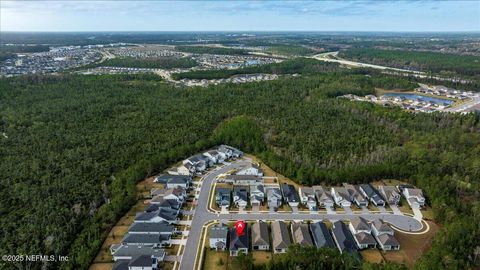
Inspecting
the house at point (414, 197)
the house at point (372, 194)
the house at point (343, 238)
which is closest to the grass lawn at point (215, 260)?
the house at point (343, 238)

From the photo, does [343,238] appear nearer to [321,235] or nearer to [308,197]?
[321,235]

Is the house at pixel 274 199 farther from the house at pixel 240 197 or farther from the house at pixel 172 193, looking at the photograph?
the house at pixel 172 193

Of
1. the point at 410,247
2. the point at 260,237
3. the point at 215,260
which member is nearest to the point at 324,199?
the point at 410,247

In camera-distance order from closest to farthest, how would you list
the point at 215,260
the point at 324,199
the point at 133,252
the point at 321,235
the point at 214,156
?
1. the point at 133,252
2. the point at 215,260
3. the point at 321,235
4. the point at 324,199
5. the point at 214,156

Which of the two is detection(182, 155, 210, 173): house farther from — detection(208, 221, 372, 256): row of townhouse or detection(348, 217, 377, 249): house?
detection(348, 217, 377, 249): house

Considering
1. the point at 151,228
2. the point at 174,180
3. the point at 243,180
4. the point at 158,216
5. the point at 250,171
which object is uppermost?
the point at 174,180

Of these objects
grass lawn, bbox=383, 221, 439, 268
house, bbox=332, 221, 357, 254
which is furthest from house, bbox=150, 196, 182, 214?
grass lawn, bbox=383, 221, 439, 268

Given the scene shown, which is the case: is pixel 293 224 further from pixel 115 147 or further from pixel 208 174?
pixel 115 147
